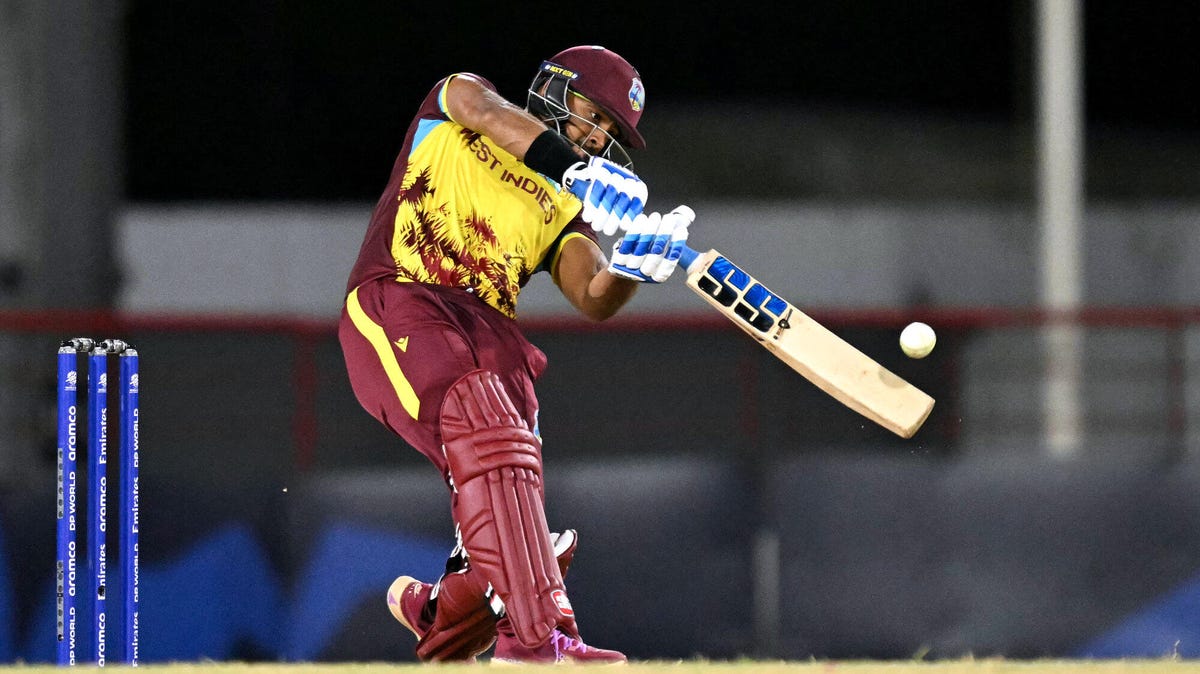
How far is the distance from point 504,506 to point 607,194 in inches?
23.8

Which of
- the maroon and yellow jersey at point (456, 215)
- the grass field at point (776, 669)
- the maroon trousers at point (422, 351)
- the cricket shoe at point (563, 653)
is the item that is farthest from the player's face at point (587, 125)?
the grass field at point (776, 669)

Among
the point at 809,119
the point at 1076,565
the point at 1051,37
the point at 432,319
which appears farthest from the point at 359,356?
the point at 809,119

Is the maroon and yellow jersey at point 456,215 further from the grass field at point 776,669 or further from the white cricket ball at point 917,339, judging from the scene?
the grass field at point 776,669

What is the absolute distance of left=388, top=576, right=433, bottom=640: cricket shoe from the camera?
353 centimetres

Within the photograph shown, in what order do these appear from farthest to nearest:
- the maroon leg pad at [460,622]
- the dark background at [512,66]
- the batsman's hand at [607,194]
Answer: the dark background at [512,66] < the maroon leg pad at [460,622] < the batsman's hand at [607,194]

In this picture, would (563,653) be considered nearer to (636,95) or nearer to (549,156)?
(549,156)

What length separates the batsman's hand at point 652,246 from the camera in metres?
3.15

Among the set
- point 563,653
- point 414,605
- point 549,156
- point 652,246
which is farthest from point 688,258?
point 414,605

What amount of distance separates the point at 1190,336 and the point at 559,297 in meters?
2.60

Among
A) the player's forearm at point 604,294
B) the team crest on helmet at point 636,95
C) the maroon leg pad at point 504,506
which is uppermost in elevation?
the team crest on helmet at point 636,95

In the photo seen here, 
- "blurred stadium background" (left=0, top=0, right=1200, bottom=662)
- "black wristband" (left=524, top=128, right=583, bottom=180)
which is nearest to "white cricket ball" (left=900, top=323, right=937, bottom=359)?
"black wristband" (left=524, top=128, right=583, bottom=180)

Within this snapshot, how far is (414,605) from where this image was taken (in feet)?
11.7

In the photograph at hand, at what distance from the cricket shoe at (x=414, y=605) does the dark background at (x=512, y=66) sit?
4636 millimetres

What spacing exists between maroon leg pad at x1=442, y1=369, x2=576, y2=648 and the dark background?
16.7ft
